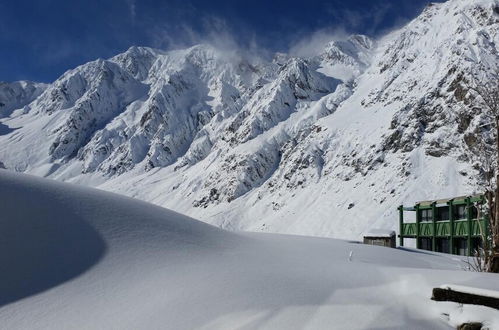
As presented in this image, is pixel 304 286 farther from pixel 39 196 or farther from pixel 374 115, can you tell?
pixel 374 115

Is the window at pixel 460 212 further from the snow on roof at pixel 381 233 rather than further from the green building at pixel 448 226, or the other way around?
the snow on roof at pixel 381 233

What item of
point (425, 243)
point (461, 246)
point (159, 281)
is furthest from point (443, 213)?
point (159, 281)

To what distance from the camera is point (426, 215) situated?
25.2m

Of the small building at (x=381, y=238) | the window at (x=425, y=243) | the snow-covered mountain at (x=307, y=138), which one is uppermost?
the snow-covered mountain at (x=307, y=138)

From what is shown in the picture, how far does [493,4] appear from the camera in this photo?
6619 centimetres

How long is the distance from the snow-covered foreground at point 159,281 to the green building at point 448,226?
53.6 feet

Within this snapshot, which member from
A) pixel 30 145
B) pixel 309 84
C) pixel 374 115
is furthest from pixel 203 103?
pixel 374 115

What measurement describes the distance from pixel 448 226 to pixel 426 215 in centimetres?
301

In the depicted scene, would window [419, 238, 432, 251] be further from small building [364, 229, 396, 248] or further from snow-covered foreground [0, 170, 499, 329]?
snow-covered foreground [0, 170, 499, 329]

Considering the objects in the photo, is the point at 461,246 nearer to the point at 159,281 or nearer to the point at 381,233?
the point at 381,233

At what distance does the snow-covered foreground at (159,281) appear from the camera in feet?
14.9

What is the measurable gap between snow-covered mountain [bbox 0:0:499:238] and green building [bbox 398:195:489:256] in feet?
10.3

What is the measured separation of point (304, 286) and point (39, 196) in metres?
5.12

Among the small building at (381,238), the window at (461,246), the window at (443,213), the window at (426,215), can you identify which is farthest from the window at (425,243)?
the small building at (381,238)
